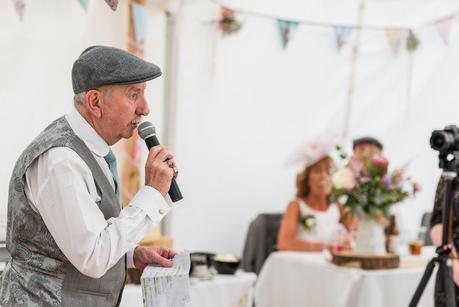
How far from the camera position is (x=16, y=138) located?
2.52 metres

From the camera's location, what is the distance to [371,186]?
3209 mm

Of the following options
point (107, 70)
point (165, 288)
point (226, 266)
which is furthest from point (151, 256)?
point (226, 266)

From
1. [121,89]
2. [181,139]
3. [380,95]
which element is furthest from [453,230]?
[380,95]

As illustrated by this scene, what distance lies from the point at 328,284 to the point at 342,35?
2432mm

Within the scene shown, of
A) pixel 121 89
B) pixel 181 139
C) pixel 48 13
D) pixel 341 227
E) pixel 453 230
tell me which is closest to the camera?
pixel 121 89

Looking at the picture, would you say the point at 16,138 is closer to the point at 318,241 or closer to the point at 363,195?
the point at 363,195

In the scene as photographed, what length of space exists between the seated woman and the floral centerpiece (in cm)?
57

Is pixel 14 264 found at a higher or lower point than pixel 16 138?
lower

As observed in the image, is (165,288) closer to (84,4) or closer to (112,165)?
(112,165)

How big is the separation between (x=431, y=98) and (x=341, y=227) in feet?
7.13

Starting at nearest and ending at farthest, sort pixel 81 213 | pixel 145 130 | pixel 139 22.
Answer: pixel 81 213, pixel 145 130, pixel 139 22

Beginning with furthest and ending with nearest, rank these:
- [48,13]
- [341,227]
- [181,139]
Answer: [181,139], [341,227], [48,13]

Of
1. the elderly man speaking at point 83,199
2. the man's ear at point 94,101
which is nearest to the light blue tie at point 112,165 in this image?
the elderly man speaking at point 83,199

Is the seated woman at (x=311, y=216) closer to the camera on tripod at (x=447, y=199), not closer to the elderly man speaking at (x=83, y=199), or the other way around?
the camera on tripod at (x=447, y=199)
